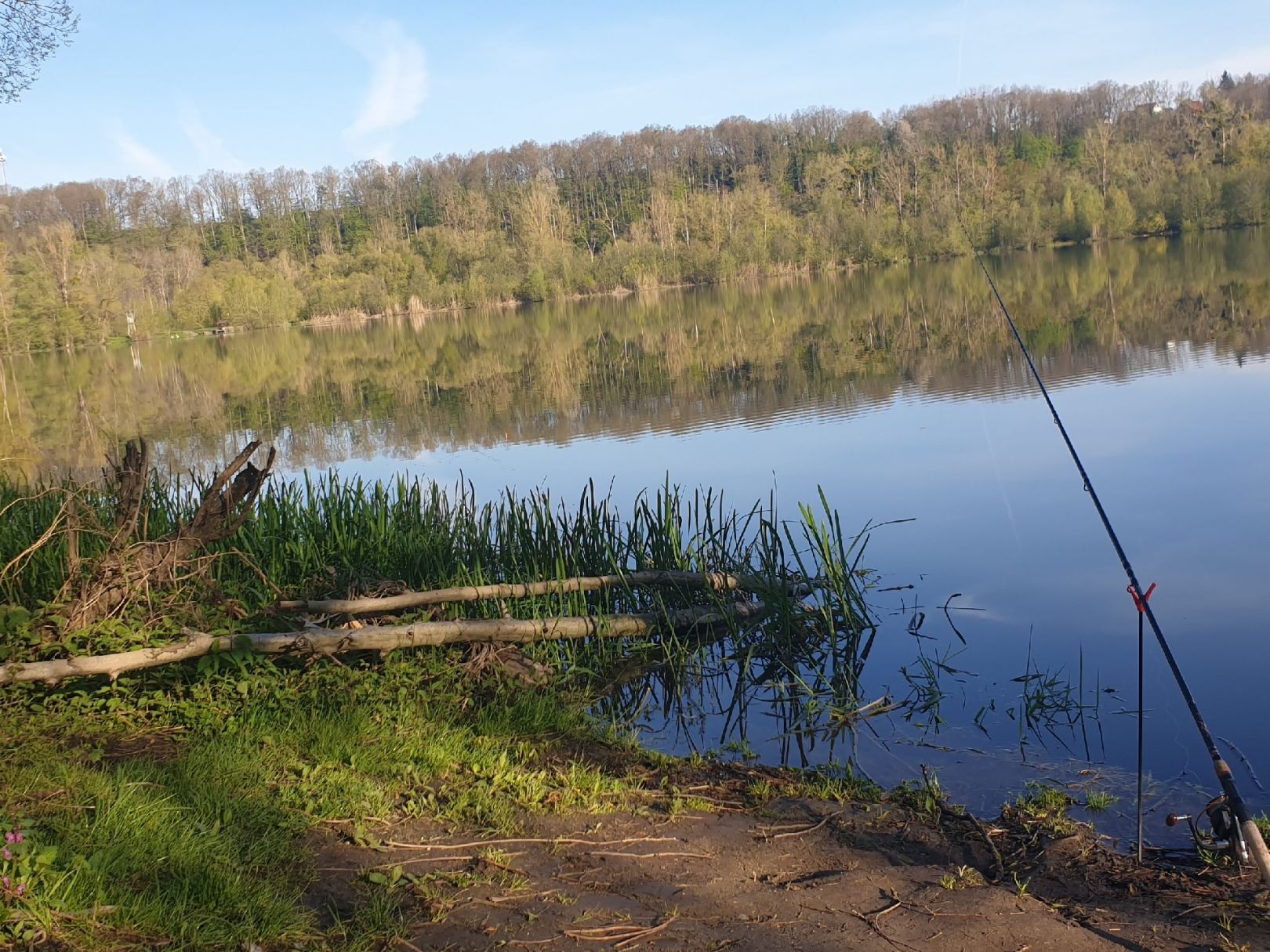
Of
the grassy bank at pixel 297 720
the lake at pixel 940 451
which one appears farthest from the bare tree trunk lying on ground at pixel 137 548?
the lake at pixel 940 451

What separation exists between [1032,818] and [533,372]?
21852 millimetres

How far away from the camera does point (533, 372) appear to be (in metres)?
25.4

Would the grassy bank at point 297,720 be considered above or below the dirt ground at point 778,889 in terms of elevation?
above

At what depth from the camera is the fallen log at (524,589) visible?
17.9 feet

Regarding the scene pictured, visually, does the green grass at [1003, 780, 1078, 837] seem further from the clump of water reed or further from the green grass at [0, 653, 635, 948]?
the green grass at [0, 653, 635, 948]

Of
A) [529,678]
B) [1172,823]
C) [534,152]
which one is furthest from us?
[534,152]

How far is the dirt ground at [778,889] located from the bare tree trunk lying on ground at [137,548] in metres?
2.00

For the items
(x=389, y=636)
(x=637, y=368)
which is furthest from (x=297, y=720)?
(x=637, y=368)

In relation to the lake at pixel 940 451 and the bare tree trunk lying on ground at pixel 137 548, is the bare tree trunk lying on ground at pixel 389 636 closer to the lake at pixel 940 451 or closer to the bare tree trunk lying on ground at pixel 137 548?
the bare tree trunk lying on ground at pixel 137 548

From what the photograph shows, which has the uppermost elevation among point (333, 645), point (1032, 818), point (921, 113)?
point (921, 113)

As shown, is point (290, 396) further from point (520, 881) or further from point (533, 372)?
point (520, 881)

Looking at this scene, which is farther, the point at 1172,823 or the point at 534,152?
the point at 534,152

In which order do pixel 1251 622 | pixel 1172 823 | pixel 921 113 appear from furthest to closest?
pixel 921 113
pixel 1251 622
pixel 1172 823

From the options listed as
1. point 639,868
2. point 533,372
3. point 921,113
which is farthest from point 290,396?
point 921,113
